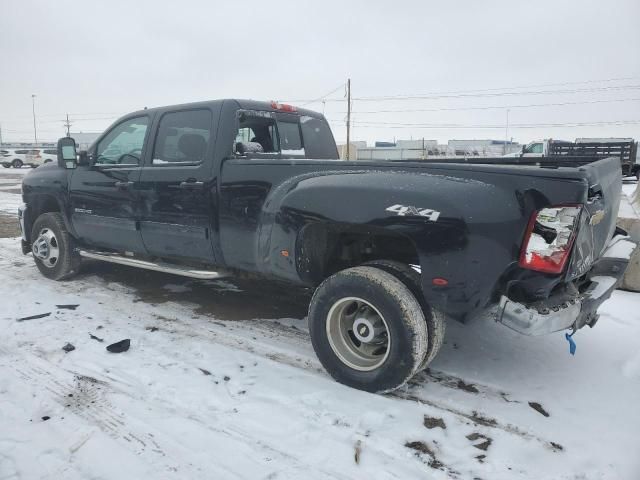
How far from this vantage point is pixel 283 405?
113 inches

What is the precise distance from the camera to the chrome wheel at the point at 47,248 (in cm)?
543

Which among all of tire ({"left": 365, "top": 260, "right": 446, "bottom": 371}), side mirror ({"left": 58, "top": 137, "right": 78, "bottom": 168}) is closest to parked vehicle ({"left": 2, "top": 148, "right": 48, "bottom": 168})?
side mirror ({"left": 58, "top": 137, "right": 78, "bottom": 168})

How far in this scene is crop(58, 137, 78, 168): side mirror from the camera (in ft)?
16.3

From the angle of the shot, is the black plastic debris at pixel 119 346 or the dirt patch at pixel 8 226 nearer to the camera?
the black plastic debris at pixel 119 346

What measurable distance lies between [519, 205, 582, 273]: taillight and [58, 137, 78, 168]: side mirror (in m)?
4.67

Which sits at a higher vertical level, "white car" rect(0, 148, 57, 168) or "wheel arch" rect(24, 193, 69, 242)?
"white car" rect(0, 148, 57, 168)

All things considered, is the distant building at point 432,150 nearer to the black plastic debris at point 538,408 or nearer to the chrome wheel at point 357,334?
the chrome wheel at point 357,334

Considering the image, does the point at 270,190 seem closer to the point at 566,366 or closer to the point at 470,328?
the point at 470,328

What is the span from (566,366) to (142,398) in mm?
3027

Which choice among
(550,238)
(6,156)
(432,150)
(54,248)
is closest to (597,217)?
(550,238)

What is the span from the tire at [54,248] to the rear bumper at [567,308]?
192 inches

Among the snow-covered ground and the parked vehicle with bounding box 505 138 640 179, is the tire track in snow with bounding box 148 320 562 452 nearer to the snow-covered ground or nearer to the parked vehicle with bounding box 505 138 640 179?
the snow-covered ground

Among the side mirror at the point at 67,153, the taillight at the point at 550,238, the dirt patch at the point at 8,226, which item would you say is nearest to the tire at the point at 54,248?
the side mirror at the point at 67,153

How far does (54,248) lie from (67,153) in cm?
121
